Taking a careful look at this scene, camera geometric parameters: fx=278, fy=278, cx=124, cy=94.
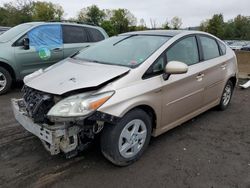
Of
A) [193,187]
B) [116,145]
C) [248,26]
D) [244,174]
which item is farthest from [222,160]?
[248,26]

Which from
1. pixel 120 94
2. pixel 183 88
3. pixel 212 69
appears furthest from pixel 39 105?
pixel 212 69

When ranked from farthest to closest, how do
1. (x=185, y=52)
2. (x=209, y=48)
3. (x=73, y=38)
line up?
(x=73, y=38) < (x=209, y=48) < (x=185, y=52)

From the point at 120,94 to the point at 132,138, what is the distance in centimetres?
58

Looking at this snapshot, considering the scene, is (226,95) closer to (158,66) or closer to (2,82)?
(158,66)

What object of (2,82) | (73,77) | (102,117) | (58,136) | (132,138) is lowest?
(132,138)

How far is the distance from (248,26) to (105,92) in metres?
69.6

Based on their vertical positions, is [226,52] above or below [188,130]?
above

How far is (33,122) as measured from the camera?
9.95 ft

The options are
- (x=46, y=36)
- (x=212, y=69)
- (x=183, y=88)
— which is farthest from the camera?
(x=46, y=36)

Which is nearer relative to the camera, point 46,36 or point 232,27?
point 46,36

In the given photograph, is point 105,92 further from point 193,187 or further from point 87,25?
point 87,25

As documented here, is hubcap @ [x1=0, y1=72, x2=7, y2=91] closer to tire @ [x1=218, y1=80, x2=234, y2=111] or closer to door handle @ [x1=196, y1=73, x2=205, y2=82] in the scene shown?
door handle @ [x1=196, y1=73, x2=205, y2=82]

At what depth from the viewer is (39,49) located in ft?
22.1

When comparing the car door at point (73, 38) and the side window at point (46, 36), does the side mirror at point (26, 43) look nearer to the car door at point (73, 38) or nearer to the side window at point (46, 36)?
the side window at point (46, 36)
